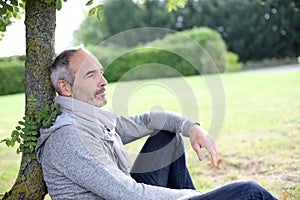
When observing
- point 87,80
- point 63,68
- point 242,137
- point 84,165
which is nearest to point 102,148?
point 84,165

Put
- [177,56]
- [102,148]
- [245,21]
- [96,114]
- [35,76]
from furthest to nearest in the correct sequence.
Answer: [245,21] → [177,56] → [35,76] → [96,114] → [102,148]

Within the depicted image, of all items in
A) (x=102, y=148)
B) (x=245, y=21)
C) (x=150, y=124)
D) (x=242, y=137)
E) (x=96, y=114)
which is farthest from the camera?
(x=245, y=21)

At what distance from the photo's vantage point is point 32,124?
6.86 feet

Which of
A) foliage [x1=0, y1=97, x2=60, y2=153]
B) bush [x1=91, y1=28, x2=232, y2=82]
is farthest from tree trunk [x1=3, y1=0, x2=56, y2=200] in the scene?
bush [x1=91, y1=28, x2=232, y2=82]

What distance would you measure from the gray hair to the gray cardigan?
0.18 m

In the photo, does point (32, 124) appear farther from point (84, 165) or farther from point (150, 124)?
point (150, 124)

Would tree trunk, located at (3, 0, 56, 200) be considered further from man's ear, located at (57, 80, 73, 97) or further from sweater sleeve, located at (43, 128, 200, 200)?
sweater sleeve, located at (43, 128, 200, 200)

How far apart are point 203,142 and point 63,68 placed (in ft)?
2.60

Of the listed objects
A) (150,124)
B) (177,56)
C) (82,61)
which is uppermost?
(82,61)

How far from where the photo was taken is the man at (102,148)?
1.75m

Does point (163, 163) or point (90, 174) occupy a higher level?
point (90, 174)

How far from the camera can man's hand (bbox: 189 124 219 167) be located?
221cm

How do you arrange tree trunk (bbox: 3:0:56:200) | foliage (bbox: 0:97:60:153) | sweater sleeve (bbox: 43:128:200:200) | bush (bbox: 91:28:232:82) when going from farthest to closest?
bush (bbox: 91:28:232:82), tree trunk (bbox: 3:0:56:200), foliage (bbox: 0:97:60:153), sweater sleeve (bbox: 43:128:200:200)

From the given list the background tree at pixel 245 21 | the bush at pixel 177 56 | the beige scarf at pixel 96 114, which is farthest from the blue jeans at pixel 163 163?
the background tree at pixel 245 21
